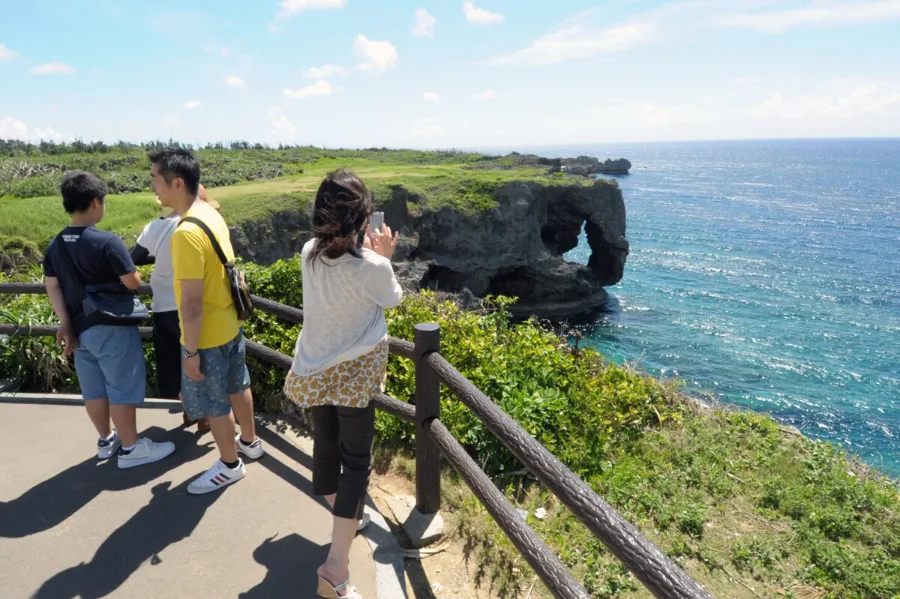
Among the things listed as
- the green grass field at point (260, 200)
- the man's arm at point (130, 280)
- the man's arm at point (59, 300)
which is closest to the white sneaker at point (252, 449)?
the man's arm at point (130, 280)

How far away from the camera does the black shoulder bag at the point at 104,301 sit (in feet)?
13.4

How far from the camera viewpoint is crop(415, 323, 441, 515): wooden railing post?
3.84 meters

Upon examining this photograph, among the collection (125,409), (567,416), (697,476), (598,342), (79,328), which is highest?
(79,328)

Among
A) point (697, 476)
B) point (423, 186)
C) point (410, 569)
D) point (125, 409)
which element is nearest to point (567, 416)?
point (697, 476)

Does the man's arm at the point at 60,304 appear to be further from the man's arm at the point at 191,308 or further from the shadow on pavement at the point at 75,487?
→ the man's arm at the point at 191,308

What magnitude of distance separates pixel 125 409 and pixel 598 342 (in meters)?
29.9

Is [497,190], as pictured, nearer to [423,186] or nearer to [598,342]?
[423,186]

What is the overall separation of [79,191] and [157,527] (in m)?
2.35

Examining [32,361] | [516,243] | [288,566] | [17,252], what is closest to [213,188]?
[17,252]

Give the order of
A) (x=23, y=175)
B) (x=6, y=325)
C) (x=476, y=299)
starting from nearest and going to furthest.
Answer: (x=6, y=325)
(x=476, y=299)
(x=23, y=175)

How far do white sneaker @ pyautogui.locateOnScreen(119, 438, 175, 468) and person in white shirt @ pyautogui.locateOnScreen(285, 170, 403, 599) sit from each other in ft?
6.67

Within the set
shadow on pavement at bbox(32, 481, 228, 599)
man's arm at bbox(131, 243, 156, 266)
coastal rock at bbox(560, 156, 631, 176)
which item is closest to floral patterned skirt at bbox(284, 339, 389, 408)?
shadow on pavement at bbox(32, 481, 228, 599)

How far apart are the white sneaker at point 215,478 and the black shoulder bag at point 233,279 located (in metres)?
1.19

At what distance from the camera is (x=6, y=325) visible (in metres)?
6.17
